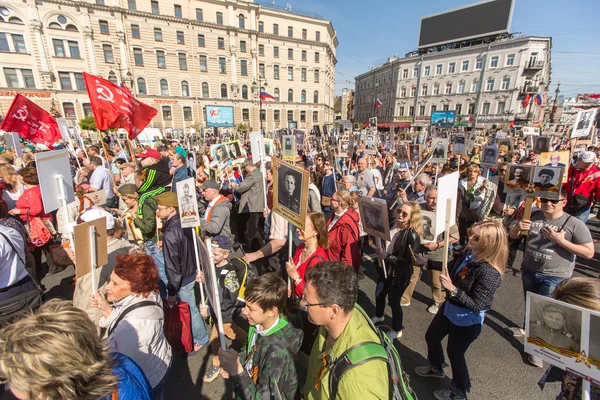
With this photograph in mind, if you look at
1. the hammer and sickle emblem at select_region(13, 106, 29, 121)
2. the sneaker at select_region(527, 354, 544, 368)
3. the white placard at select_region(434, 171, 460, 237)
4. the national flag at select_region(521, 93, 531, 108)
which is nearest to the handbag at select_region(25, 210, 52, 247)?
the hammer and sickle emblem at select_region(13, 106, 29, 121)

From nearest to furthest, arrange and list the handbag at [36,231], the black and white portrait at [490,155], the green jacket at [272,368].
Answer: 1. the green jacket at [272,368]
2. the handbag at [36,231]
3. the black and white portrait at [490,155]

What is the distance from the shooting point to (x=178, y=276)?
2.95 m

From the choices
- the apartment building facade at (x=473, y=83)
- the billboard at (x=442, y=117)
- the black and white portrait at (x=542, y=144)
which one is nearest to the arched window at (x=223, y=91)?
the apartment building facade at (x=473, y=83)

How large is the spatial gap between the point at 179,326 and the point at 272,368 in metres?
1.64

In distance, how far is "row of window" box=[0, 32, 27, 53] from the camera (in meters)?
30.2

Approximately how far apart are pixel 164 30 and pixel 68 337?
47431mm

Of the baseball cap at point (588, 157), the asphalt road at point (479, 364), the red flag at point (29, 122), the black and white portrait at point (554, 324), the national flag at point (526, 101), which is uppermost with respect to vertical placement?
the national flag at point (526, 101)

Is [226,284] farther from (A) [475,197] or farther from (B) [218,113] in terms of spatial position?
(B) [218,113]

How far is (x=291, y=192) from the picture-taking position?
282 cm

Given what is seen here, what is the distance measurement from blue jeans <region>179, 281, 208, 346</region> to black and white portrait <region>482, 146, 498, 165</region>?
706 cm

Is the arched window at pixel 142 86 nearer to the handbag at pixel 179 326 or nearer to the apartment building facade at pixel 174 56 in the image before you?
the apartment building facade at pixel 174 56

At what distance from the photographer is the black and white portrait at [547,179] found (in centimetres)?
280

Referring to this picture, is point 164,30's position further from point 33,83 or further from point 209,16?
point 33,83

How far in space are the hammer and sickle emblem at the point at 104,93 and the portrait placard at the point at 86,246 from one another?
14.9 ft
